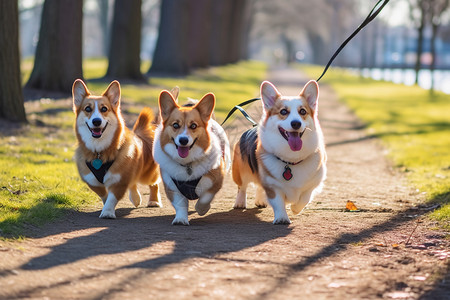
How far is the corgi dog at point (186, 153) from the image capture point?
20.0 ft

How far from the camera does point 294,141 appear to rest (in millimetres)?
6062

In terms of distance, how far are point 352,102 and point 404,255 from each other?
19834 millimetres

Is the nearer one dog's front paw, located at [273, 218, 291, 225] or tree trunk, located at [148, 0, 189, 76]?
dog's front paw, located at [273, 218, 291, 225]

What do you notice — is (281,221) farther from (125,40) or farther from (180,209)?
(125,40)

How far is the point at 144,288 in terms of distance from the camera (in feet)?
13.9

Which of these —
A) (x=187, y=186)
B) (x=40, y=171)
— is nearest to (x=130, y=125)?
(x=40, y=171)

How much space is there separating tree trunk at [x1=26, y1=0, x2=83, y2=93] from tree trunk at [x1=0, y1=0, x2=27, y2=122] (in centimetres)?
371

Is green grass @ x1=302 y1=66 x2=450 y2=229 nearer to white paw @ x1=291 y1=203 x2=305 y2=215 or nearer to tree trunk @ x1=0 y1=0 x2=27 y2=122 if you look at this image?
white paw @ x1=291 y1=203 x2=305 y2=215

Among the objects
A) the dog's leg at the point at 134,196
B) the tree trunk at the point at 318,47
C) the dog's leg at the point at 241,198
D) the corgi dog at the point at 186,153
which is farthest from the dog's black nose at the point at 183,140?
the tree trunk at the point at 318,47

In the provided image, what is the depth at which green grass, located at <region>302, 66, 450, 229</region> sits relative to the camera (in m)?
8.84

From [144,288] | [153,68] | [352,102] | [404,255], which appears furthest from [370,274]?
[153,68]

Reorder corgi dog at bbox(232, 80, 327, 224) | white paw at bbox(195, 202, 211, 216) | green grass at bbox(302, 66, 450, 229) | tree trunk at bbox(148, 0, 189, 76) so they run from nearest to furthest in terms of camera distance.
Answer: corgi dog at bbox(232, 80, 327, 224) → white paw at bbox(195, 202, 211, 216) → green grass at bbox(302, 66, 450, 229) → tree trunk at bbox(148, 0, 189, 76)

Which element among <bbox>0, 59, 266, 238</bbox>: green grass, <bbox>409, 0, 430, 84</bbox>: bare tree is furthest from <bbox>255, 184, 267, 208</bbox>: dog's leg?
<bbox>409, 0, 430, 84</bbox>: bare tree

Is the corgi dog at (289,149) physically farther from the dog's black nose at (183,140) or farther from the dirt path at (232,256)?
the dog's black nose at (183,140)
